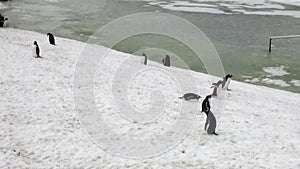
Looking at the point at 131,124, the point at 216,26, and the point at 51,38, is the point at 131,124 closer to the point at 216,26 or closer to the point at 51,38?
the point at 51,38

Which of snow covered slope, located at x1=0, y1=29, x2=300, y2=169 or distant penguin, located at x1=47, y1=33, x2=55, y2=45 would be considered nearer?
snow covered slope, located at x1=0, y1=29, x2=300, y2=169

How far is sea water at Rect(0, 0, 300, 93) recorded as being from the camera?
24469mm

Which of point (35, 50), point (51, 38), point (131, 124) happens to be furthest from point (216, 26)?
point (131, 124)

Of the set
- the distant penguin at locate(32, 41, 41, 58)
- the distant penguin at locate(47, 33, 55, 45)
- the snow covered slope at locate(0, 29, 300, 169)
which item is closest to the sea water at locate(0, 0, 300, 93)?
the snow covered slope at locate(0, 29, 300, 169)

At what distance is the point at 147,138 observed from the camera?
11.6 m

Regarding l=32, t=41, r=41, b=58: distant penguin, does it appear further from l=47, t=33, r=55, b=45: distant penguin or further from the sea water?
the sea water

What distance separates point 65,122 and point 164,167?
4.37 m

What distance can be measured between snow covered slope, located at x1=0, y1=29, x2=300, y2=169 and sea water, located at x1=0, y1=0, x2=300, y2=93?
15.2ft

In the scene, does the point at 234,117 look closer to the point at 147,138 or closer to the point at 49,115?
the point at 147,138

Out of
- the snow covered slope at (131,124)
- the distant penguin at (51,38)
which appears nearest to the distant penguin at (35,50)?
the snow covered slope at (131,124)

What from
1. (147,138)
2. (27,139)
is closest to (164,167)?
(147,138)

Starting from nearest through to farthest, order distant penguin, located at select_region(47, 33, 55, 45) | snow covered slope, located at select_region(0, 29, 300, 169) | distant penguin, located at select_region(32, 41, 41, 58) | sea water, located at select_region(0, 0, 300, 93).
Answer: snow covered slope, located at select_region(0, 29, 300, 169) → distant penguin, located at select_region(32, 41, 41, 58) → sea water, located at select_region(0, 0, 300, 93) → distant penguin, located at select_region(47, 33, 55, 45)

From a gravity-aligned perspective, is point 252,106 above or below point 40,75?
below

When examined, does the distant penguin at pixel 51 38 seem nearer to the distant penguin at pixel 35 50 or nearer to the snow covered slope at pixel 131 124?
the distant penguin at pixel 35 50
